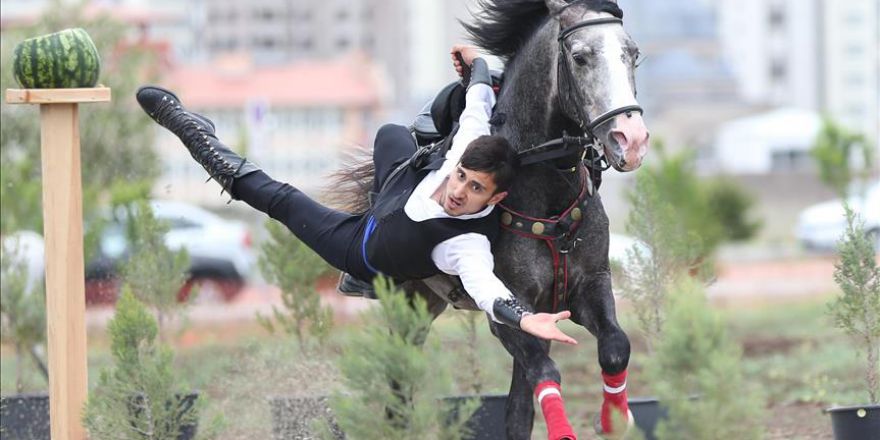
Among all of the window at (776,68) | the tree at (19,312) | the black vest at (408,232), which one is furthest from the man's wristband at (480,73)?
the window at (776,68)

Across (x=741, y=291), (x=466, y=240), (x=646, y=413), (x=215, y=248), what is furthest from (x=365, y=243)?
(x=215, y=248)

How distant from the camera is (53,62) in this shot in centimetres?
720

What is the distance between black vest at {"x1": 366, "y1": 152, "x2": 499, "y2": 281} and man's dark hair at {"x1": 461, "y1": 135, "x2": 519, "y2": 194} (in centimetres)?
23

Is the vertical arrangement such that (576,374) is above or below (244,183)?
below

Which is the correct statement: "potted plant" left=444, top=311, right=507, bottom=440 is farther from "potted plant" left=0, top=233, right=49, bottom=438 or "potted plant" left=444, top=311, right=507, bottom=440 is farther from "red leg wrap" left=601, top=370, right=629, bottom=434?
"potted plant" left=0, top=233, right=49, bottom=438

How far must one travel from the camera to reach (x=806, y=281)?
24.5 m

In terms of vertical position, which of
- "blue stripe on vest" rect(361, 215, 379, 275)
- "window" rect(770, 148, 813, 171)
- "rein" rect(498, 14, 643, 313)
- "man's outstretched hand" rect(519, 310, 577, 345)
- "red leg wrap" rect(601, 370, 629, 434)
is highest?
"rein" rect(498, 14, 643, 313)

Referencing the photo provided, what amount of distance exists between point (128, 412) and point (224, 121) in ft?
288

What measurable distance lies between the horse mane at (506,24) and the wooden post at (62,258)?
1.76 metres

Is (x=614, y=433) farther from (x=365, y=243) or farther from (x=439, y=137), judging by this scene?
(x=439, y=137)

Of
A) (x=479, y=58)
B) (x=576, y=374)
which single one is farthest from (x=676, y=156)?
(x=479, y=58)

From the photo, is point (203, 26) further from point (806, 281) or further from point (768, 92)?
point (806, 281)

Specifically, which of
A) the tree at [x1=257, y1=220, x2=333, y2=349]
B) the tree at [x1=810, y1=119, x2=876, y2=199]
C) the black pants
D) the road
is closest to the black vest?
the black pants

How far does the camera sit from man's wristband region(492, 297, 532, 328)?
5.82m
